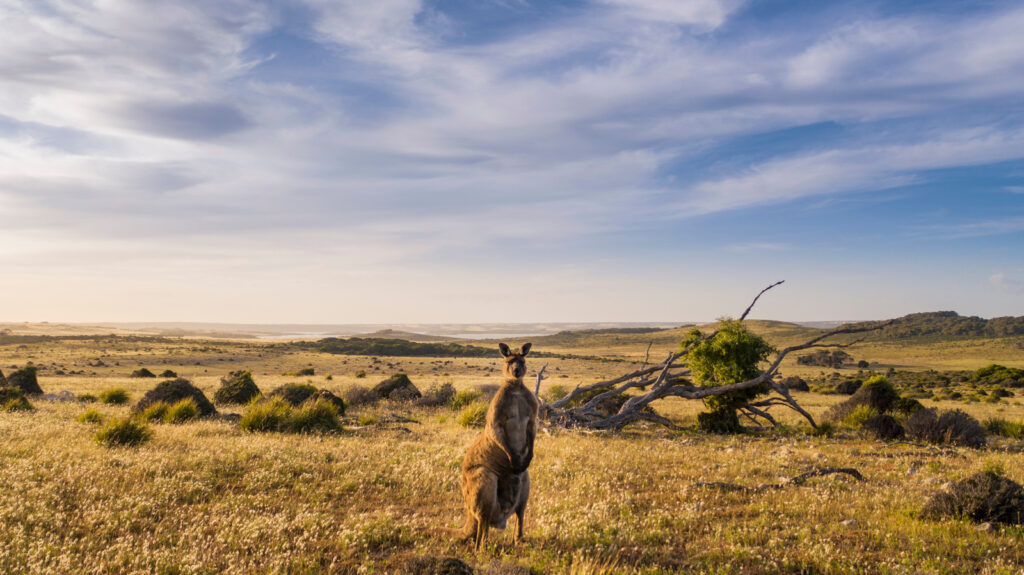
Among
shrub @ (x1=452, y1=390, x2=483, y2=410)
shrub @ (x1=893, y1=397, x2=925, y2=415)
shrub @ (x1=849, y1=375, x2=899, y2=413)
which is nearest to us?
shrub @ (x1=893, y1=397, x2=925, y2=415)

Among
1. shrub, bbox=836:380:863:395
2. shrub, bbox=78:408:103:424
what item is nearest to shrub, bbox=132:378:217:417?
shrub, bbox=78:408:103:424

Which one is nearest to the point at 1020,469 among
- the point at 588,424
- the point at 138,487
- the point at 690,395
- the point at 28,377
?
the point at 690,395

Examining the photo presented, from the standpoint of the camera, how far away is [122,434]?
35.1ft

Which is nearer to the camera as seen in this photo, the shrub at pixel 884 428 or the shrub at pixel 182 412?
the shrub at pixel 182 412

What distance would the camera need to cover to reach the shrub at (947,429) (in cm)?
1369

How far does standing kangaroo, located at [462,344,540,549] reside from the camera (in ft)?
18.2

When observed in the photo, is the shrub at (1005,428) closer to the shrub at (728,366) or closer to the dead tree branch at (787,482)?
the shrub at (728,366)

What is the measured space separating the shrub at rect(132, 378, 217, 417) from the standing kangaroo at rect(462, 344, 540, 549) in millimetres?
14002

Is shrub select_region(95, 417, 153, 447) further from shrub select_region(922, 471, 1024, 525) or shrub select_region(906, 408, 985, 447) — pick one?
shrub select_region(906, 408, 985, 447)

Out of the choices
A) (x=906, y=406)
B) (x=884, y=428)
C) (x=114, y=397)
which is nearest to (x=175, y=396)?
(x=114, y=397)

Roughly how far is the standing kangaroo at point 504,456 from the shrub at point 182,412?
12.7m

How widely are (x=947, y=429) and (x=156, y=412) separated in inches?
915

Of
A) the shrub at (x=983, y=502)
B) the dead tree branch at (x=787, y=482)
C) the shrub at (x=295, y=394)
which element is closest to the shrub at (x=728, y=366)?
the dead tree branch at (x=787, y=482)

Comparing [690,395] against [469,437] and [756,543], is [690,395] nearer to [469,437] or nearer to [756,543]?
[469,437]
